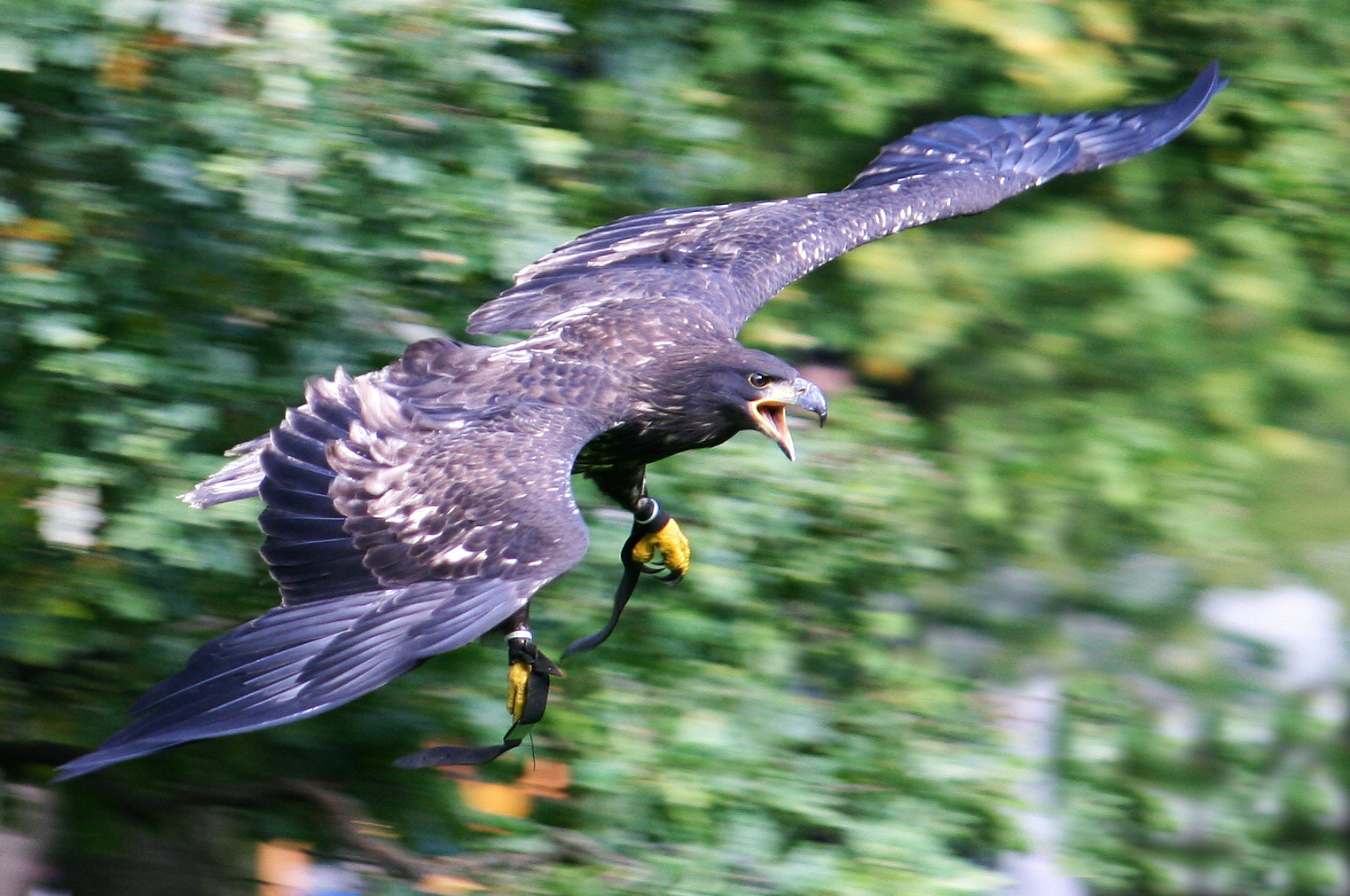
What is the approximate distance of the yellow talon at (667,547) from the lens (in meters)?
3.95

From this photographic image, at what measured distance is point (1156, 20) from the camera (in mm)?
5531

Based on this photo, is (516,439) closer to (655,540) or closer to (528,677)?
(528,677)

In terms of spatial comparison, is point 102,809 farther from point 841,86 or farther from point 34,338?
point 841,86

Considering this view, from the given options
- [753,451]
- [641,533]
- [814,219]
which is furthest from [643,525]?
[814,219]

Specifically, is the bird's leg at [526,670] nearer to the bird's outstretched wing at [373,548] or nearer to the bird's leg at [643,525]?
the bird's outstretched wing at [373,548]

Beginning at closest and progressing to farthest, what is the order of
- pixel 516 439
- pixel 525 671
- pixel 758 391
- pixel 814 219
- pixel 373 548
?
pixel 373 548 < pixel 516 439 < pixel 525 671 < pixel 758 391 < pixel 814 219

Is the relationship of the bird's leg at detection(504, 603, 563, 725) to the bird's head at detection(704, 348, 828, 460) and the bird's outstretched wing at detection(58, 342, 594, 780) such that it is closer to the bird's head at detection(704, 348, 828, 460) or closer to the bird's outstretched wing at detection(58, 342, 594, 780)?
the bird's outstretched wing at detection(58, 342, 594, 780)

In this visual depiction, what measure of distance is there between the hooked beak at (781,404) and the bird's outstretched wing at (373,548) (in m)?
0.45

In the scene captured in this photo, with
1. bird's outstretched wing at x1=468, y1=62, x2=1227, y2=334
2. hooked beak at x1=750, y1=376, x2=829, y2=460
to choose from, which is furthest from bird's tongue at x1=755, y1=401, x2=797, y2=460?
bird's outstretched wing at x1=468, y1=62, x2=1227, y2=334

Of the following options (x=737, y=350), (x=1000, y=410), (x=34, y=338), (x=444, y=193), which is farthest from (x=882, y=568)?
(x=34, y=338)

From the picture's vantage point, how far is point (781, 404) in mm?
3557

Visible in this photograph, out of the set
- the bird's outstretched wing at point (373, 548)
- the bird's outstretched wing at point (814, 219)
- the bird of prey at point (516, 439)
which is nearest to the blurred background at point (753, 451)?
the bird's outstretched wing at point (814, 219)

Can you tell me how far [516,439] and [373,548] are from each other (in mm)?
367

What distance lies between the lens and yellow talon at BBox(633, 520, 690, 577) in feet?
13.0
